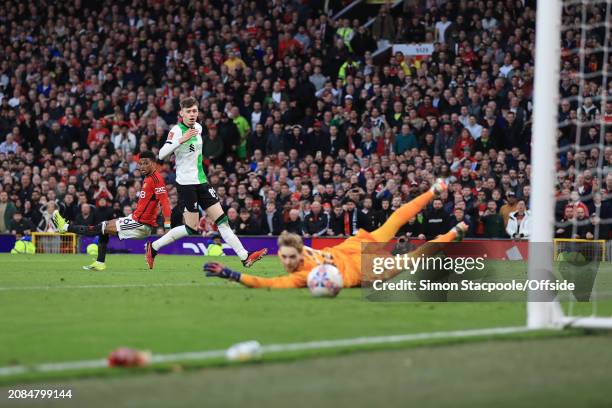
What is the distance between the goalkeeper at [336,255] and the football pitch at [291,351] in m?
0.18

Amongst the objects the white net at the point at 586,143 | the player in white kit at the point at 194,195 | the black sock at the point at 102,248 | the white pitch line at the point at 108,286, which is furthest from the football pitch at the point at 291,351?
the white net at the point at 586,143

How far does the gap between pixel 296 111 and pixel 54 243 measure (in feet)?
24.1

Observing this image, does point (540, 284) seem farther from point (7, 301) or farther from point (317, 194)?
point (317, 194)

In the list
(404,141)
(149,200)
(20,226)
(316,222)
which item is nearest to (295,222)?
(316,222)

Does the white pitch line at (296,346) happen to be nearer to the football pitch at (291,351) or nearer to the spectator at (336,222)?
the football pitch at (291,351)

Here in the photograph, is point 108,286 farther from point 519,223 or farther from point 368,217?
point 519,223

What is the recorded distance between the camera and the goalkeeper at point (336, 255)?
1155cm

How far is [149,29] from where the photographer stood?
33031mm

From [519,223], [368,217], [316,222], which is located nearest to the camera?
[519,223]

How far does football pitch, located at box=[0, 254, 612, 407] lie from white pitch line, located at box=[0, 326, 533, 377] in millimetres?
16

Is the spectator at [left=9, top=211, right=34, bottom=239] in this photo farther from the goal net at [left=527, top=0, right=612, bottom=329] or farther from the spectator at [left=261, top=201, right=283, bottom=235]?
the goal net at [left=527, top=0, right=612, bottom=329]

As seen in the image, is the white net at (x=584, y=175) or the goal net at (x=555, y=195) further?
the white net at (x=584, y=175)

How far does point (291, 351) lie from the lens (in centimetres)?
762

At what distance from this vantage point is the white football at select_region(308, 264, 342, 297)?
11266 millimetres
